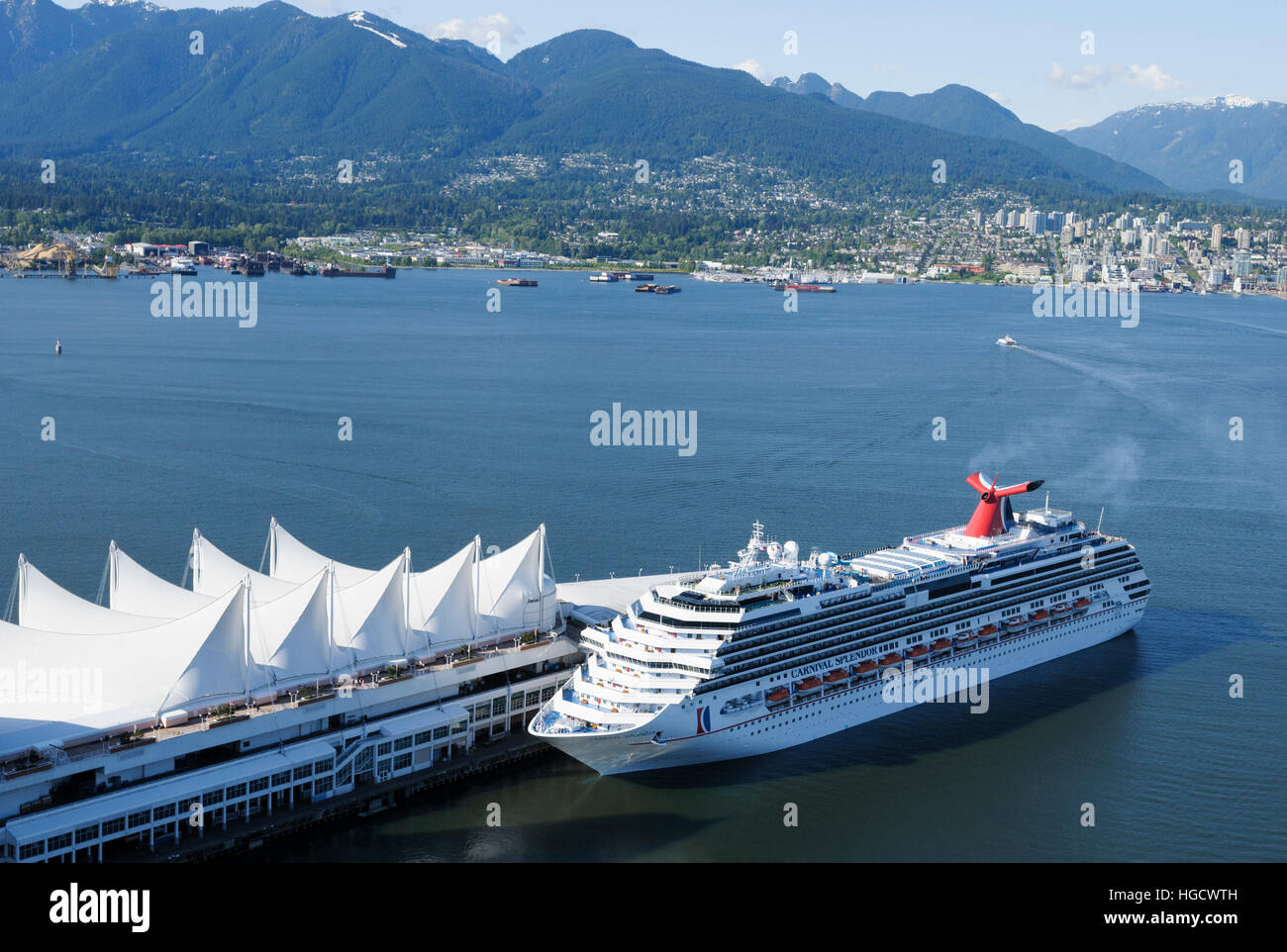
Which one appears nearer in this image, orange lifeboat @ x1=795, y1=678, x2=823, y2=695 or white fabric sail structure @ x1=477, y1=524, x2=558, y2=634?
orange lifeboat @ x1=795, y1=678, x2=823, y2=695

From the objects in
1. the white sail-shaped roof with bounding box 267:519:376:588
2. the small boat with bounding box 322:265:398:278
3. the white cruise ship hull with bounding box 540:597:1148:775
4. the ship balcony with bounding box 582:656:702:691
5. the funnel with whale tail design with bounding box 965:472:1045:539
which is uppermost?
the small boat with bounding box 322:265:398:278

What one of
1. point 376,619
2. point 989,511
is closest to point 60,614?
point 376,619

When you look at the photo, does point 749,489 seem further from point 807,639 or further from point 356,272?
point 356,272

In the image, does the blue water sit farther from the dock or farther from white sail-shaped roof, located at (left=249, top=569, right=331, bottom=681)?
white sail-shaped roof, located at (left=249, top=569, right=331, bottom=681)

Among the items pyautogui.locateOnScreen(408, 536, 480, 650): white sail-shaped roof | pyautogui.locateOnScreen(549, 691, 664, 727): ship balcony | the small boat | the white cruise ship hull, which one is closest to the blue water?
the white cruise ship hull

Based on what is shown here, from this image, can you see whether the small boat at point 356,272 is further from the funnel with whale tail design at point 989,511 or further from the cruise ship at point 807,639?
the cruise ship at point 807,639

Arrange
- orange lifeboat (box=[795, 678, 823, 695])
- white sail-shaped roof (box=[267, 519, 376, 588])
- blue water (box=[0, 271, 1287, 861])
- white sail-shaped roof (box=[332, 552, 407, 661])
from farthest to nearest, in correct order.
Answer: white sail-shaped roof (box=[267, 519, 376, 588]), orange lifeboat (box=[795, 678, 823, 695]), white sail-shaped roof (box=[332, 552, 407, 661]), blue water (box=[0, 271, 1287, 861])

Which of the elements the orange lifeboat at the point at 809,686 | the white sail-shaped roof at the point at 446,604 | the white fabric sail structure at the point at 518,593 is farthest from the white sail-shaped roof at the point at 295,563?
the orange lifeboat at the point at 809,686
